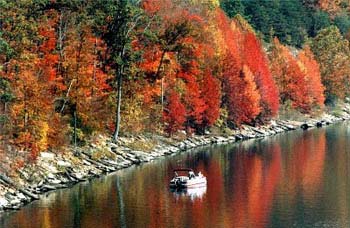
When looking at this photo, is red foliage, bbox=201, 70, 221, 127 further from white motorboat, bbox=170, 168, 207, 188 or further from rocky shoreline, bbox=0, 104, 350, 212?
white motorboat, bbox=170, 168, 207, 188

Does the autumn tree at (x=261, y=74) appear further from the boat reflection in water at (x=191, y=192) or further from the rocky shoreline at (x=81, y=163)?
the boat reflection in water at (x=191, y=192)

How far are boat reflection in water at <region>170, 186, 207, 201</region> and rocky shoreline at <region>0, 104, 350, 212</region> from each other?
10.1m

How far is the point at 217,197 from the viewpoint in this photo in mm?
74125

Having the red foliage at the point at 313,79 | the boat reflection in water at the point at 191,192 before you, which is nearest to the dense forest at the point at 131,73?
the red foliage at the point at 313,79

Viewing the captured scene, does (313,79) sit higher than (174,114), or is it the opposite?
(313,79)

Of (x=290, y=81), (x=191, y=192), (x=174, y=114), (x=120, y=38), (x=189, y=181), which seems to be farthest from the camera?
(x=290, y=81)

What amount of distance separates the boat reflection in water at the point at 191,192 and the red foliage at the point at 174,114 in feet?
100

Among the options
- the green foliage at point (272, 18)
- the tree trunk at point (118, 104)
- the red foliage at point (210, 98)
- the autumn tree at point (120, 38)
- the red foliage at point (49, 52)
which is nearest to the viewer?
the red foliage at point (49, 52)

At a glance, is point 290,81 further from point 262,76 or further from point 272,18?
point 272,18

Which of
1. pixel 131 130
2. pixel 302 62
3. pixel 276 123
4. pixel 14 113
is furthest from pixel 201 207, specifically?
pixel 302 62

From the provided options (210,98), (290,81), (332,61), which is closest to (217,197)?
(210,98)

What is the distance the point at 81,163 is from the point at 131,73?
802 inches

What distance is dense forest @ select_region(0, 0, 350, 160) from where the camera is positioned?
7888cm

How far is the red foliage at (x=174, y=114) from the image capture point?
10944 cm
